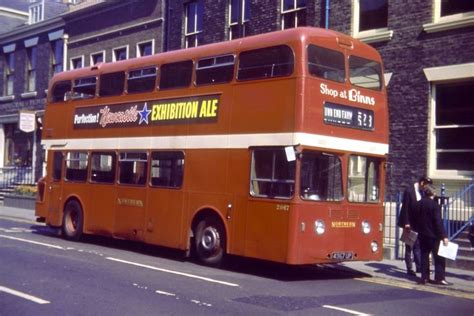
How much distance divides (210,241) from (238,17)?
11545 mm

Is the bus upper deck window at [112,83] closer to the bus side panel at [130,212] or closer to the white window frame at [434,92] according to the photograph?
the bus side panel at [130,212]

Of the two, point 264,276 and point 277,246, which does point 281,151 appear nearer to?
point 277,246

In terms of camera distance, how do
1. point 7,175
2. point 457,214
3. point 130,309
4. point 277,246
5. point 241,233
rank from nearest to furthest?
1. point 130,309
2. point 277,246
3. point 241,233
4. point 457,214
5. point 7,175

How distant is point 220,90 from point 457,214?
629 centimetres

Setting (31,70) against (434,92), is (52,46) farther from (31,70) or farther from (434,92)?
(434,92)

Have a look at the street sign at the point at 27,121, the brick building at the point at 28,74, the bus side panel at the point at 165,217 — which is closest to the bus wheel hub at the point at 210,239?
the bus side panel at the point at 165,217

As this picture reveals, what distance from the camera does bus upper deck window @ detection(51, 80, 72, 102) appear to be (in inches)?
714

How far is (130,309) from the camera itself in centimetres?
876

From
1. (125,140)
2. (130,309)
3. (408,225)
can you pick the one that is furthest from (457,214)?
(130,309)

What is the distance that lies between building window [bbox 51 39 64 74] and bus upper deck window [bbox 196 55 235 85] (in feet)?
67.6

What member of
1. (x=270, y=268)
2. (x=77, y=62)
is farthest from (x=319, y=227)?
(x=77, y=62)

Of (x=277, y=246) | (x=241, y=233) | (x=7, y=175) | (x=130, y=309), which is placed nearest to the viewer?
(x=130, y=309)

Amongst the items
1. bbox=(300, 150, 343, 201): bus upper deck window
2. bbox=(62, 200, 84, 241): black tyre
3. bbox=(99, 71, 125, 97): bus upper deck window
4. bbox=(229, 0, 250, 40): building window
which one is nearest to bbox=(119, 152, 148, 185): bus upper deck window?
bbox=(99, 71, 125, 97): bus upper deck window

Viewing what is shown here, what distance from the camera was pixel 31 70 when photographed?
114ft
